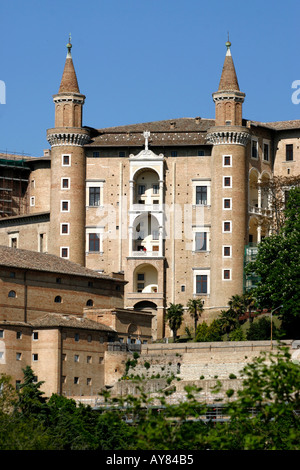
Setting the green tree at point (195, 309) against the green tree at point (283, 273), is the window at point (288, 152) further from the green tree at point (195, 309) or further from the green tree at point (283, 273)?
the green tree at point (195, 309)

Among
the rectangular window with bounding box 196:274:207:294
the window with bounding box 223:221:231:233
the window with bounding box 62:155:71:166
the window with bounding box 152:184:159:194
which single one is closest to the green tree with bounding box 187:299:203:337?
the rectangular window with bounding box 196:274:207:294

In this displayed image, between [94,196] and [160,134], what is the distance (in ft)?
24.0

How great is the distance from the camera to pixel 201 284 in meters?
104

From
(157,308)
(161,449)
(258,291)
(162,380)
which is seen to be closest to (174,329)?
(157,308)

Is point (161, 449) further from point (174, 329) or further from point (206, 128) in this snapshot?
point (206, 128)

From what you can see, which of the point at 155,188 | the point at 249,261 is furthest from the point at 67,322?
the point at 155,188

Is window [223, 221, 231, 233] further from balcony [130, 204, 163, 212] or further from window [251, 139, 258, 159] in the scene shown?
window [251, 139, 258, 159]

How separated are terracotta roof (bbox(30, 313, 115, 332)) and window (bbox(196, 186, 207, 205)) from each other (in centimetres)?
1929

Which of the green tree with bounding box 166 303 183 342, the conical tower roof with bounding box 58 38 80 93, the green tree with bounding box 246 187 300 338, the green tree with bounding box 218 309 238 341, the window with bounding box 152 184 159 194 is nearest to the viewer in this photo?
the green tree with bounding box 246 187 300 338

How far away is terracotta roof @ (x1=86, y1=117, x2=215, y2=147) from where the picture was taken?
10625 cm

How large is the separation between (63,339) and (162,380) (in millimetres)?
6701

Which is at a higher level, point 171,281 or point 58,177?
point 58,177

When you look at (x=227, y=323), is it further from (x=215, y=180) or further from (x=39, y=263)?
(x=39, y=263)

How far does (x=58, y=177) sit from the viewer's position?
106m
